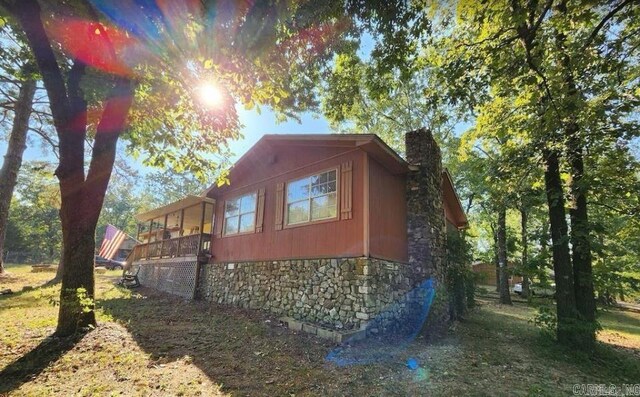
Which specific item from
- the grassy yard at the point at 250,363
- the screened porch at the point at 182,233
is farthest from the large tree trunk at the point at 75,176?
the screened porch at the point at 182,233

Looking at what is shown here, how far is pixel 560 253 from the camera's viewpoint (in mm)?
7746

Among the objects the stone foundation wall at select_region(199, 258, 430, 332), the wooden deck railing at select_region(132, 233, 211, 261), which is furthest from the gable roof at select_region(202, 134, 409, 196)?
the wooden deck railing at select_region(132, 233, 211, 261)

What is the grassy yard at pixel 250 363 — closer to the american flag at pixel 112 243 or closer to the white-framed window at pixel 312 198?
the white-framed window at pixel 312 198

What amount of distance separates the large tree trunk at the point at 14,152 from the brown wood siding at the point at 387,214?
14.1 meters

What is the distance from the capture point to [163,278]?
1430 cm

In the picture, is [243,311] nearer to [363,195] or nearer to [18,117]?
[363,195]

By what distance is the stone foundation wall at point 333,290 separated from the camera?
7031mm

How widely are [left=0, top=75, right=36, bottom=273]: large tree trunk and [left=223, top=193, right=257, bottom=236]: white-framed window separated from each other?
8684 millimetres

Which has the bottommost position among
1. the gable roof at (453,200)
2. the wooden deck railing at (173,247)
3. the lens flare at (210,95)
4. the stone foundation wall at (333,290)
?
the stone foundation wall at (333,290)

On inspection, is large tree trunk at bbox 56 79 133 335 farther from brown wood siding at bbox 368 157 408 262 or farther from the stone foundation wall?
brown wood siding at bbox 368 157 408 262

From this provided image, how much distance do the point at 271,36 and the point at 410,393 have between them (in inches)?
221

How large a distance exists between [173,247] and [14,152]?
7269 millimetres

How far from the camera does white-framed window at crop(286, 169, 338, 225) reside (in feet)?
27.0

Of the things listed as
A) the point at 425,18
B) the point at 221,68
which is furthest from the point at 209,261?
the point at 425,18
